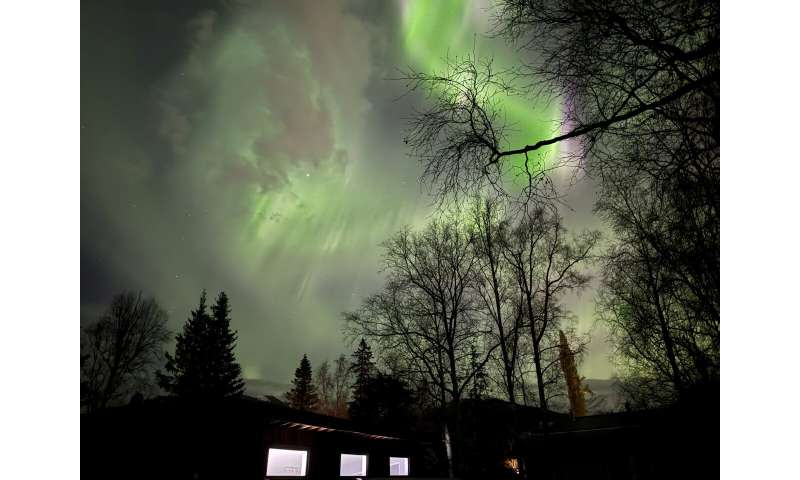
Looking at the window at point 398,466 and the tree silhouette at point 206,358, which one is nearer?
the window at point 398,466

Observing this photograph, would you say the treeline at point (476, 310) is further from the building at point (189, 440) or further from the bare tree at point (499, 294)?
the building at point (189, 440)

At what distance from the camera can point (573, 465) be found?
9.79 metres

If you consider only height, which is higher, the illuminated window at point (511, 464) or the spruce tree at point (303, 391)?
A: the spruce tree at point (303, 391)

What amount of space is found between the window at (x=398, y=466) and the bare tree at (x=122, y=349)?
625 inches

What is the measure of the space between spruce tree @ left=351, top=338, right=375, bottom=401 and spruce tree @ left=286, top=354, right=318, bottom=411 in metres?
8.11

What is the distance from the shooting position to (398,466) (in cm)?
1483

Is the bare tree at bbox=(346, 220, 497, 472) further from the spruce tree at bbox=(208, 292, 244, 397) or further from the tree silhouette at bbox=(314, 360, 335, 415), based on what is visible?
the tree silhouette at bbox=(314, 360, 335, 415)

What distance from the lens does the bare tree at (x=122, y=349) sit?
20.2 metres

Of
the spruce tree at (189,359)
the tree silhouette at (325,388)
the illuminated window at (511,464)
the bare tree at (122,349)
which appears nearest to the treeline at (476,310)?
the illuminated window at (511,464)

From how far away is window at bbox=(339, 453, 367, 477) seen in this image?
11.5 m

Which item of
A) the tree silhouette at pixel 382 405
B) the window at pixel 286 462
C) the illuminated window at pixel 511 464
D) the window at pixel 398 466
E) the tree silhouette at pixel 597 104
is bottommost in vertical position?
the illuminated window at pixel 511 464

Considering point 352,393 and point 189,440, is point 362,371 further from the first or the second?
point 189,440

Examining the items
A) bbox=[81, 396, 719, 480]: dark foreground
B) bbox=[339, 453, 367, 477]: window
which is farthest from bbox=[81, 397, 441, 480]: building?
bbox=[339, 453, 367, 477]: window
